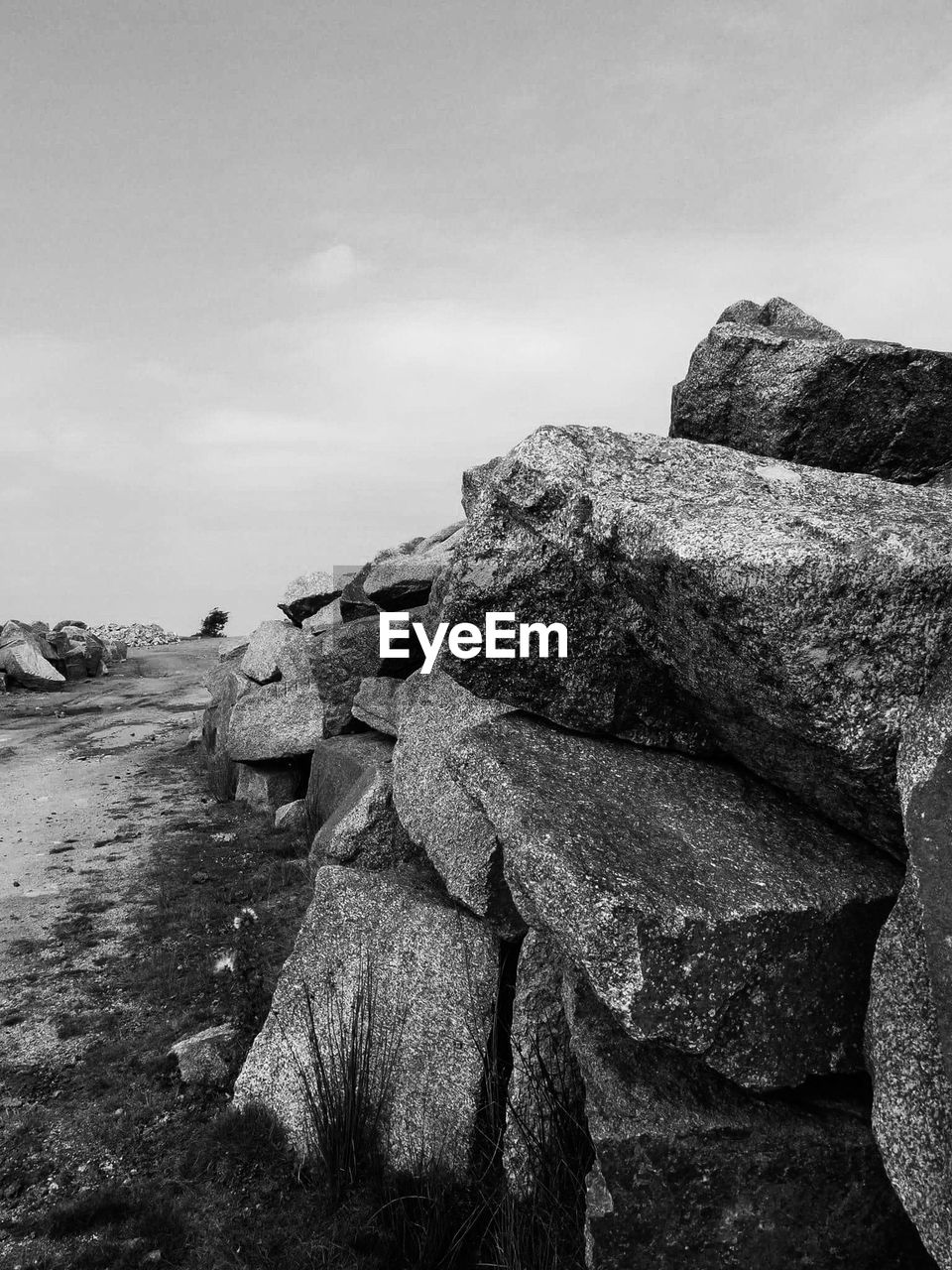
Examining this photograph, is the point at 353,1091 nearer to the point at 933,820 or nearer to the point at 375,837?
the point at 375,837

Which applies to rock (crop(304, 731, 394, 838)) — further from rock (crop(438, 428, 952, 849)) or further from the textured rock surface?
the textured rock surface

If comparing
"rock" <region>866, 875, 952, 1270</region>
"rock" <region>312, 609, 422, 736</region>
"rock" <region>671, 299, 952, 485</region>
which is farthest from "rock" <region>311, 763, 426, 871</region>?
"rock" <region>866, 875, 952, 1270</region>

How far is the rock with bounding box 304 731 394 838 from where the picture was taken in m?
9.73

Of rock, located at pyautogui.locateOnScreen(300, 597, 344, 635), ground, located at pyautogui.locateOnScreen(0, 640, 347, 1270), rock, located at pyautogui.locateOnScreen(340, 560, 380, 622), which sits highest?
rock, located at pyautogui.locateOnScreen(340, 560, 380, 622)

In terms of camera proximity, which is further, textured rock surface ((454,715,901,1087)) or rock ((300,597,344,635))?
rock ((300,597,344,635))

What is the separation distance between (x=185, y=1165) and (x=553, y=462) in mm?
4508

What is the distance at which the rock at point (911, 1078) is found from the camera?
3195mm

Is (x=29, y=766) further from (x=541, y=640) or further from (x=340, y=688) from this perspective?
(x=541, y=640)

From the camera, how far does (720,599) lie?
3793mm

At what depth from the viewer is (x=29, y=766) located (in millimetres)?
18188

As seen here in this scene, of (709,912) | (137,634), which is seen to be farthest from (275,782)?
(137,634)

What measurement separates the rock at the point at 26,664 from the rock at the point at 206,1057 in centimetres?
2418

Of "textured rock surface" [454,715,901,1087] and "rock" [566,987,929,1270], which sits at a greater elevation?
"textured rock surface" [454,715,901,1087]

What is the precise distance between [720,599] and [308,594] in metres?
13.4
